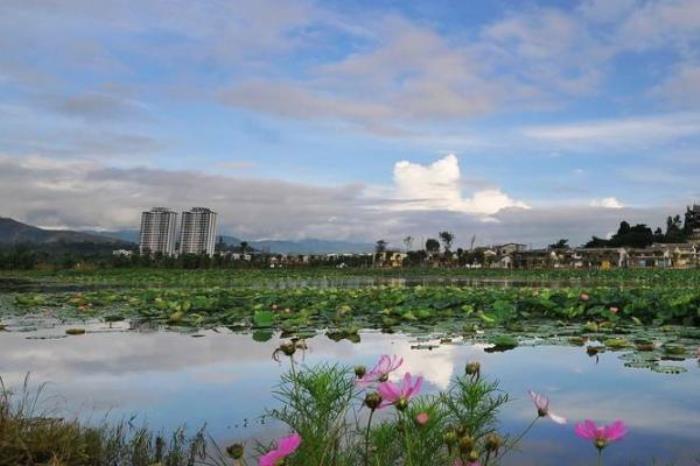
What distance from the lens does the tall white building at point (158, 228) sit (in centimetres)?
12738

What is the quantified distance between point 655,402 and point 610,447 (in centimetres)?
119

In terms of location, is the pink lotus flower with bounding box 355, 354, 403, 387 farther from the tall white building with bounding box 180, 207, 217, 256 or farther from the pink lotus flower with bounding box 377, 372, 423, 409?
the tall white building with bounding box 180, 207, 217, 256

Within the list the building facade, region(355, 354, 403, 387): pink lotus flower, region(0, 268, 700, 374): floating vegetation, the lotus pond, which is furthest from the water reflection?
the building facade

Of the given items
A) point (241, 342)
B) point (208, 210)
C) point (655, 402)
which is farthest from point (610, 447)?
point (208, 210)

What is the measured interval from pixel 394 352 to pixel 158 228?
5100 inches

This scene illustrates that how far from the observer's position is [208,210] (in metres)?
132

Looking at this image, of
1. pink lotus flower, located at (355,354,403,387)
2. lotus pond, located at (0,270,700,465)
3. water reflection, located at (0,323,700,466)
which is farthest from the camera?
lotus pond, located at (0,270,700,465)

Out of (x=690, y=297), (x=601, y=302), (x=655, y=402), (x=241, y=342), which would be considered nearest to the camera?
(x=655, y=402)

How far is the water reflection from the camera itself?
3.57 metres

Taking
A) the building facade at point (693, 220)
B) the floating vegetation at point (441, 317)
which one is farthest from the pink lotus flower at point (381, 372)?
the building facade at point (693, 220)

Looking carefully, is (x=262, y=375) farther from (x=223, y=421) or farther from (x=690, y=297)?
(x=690, y=297)

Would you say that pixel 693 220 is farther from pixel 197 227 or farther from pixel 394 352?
pixel 394 352

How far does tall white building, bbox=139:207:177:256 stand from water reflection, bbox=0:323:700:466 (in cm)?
12411

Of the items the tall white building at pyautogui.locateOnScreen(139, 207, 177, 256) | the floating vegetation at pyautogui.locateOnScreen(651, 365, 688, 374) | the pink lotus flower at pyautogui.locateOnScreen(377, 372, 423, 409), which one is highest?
the tall white building at pyautogui.locateOnScreen(139, 207, 177, 256)
